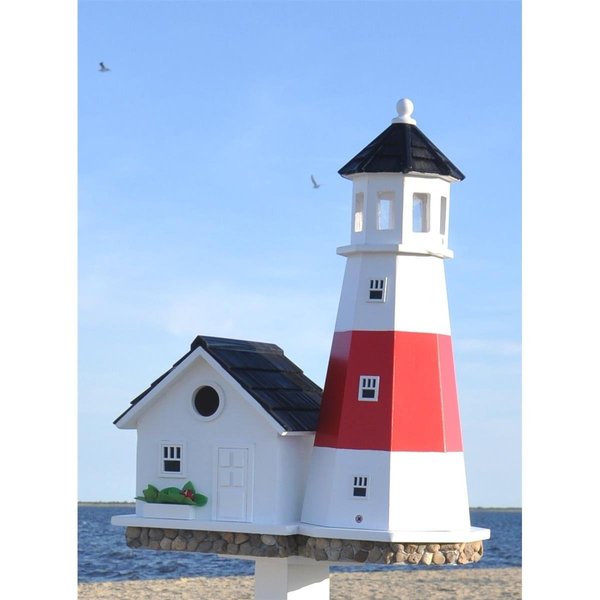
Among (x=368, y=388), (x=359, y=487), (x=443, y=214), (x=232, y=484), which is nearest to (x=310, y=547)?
(x=359, y=487)

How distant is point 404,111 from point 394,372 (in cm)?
279

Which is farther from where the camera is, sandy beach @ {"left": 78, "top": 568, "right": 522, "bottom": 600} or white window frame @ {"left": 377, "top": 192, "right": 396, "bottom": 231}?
sandy beach @ {"left": 78, "top": 568, "right": 522, "bottom": 600}

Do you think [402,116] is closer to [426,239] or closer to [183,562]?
[426,239]

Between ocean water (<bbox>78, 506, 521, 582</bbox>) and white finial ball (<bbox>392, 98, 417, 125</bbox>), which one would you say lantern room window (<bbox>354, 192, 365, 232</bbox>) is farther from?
ocean water (<bbox>78, 506, 521, 582</bbox>)

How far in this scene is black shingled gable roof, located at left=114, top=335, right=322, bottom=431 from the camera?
14.1m

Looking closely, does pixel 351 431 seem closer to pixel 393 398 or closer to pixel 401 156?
pixel 393 398

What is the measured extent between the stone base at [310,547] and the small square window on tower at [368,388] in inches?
55.5

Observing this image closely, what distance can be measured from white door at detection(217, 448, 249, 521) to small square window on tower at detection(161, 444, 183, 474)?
0.49 meters

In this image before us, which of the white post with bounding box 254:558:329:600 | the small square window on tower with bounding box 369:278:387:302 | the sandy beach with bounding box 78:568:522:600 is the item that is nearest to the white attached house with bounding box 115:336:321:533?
the white post with bounding box 254:558:329:600

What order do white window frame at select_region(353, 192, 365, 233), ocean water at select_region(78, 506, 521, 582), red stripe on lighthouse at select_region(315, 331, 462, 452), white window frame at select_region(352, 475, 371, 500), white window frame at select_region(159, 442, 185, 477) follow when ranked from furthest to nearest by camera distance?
ocean water at select_region(78, 506, 521, 582) < white window frame at select_region(353, 192, 365, 233) < white window frame at select_region(159, 442, 185, 477) < red stripe on lighthouse at select_region(315, 331, 462, 452) < white window frame at select_region(352, 475, 371, 500)

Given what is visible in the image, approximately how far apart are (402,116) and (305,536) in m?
4.42

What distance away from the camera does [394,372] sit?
45.8ft


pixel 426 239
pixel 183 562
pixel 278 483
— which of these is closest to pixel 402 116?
pixel 426 239
